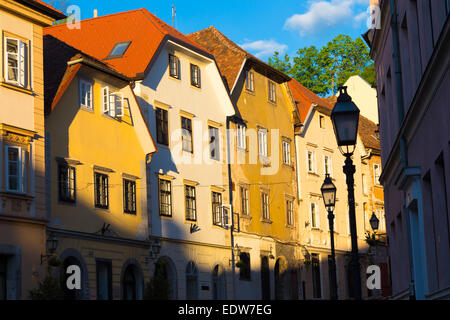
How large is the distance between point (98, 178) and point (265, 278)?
1630 cm

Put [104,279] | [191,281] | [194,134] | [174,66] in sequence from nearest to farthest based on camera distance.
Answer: [104,279] < [191,281] < [174,66] < [194,134]

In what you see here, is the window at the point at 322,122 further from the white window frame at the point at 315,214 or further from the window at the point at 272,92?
the window at the point at 272,92

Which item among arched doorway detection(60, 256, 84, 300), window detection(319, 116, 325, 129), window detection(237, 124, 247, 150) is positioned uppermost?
window detection(319, 116, 325, 129)

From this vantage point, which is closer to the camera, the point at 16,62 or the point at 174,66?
the point at 16,62

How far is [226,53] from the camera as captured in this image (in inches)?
1789

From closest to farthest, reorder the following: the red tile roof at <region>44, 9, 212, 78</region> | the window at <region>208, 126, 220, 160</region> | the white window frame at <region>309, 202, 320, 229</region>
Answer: the red tile roof at <region>44, 9, 212, 78</region>
the window at <region>208, 126, 220, 160</region>
the white window frame at <region>309, 202, 320, 229</region>

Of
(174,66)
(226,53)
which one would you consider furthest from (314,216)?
(174,66)

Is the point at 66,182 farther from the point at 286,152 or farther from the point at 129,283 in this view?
the point at 286,152

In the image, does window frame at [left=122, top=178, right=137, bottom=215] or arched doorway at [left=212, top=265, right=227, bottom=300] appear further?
arched doorway at [left=212, top=265, right=227, bottom=300]

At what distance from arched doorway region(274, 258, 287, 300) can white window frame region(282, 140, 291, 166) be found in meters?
6.01

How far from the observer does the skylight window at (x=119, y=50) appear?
3647 centimetres

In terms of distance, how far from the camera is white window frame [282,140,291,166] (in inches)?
1902

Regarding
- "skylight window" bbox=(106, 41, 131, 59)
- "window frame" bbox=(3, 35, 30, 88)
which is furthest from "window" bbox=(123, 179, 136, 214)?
"window frame" bbox=(3, 35, 30, 88)

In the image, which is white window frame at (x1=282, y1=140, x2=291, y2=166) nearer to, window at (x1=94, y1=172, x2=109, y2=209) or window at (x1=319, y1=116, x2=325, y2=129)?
window at (x1=319, y1=116, x2=325, y2=129)
